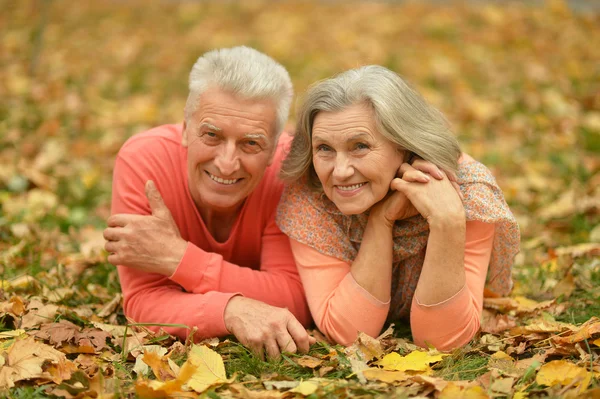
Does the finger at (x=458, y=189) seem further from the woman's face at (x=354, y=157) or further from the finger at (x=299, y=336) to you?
the finger at (x=299, y=336)

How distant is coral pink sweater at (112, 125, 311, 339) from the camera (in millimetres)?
2969

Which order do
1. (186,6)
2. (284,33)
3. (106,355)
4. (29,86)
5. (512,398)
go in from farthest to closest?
(186,6)
(284,33)
(29,86)
(106,355)
(512,398)

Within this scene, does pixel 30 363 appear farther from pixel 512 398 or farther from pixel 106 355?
pixel 512 398

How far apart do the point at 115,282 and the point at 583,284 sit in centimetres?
242

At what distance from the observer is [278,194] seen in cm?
333

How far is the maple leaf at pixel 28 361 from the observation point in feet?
8.12

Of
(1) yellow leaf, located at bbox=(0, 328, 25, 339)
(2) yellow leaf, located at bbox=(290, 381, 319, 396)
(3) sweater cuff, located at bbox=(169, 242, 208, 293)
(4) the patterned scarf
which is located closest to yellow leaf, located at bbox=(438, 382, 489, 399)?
(2) yellow leaf, located at bbox=(290, 381, 319, 396)

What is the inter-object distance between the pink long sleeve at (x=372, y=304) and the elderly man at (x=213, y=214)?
0.52 ft

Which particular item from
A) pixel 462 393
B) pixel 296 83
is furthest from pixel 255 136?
pixel 296 83

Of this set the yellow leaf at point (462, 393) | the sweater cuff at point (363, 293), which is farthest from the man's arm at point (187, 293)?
the yellow leaf at point (462, 393)

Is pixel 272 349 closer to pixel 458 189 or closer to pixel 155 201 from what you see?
pixel 155 201

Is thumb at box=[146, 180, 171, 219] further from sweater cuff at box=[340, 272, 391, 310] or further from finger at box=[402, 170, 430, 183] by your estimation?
finger at box=[402, 170, 430, 183]

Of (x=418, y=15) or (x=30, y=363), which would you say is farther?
(x=418, y=15)

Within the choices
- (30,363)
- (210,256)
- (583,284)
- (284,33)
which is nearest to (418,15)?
(284,33)
